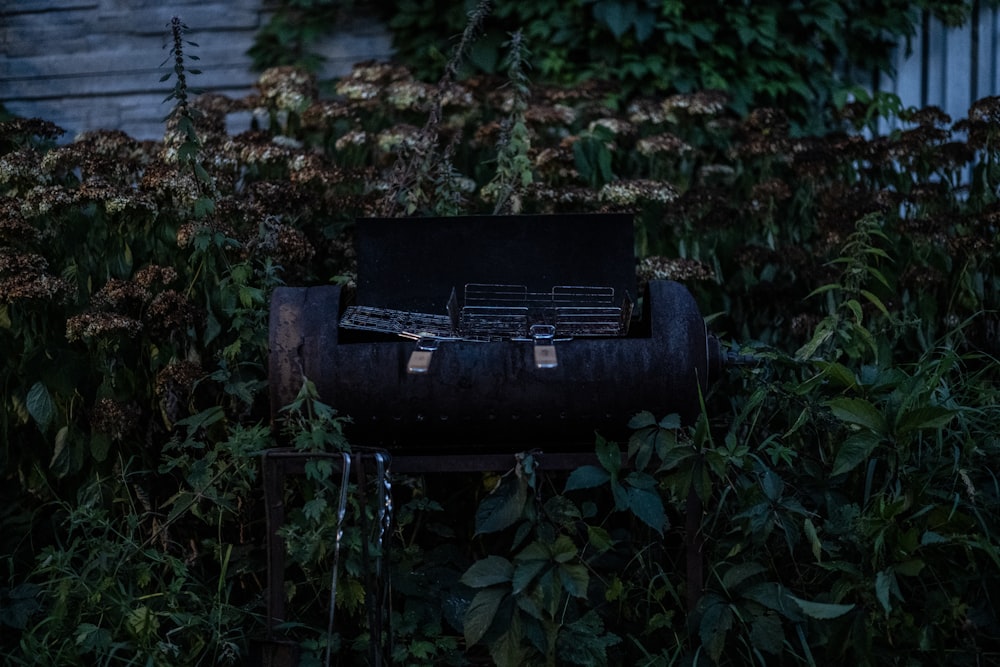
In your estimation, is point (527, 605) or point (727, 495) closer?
point (527, 605)

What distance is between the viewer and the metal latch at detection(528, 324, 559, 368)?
2.36 meters

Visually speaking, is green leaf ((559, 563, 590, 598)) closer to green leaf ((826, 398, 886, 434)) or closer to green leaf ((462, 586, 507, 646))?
green leaf ((462, 586, 507, 646))

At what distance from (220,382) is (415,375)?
949 millimetres

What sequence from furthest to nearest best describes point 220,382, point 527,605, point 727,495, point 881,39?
1. point 881,39
2. point 220,382
3. point 727,495
4. point 527,605

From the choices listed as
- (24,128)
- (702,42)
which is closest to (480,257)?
(24,128)

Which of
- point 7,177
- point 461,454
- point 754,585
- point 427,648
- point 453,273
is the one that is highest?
point 7,177

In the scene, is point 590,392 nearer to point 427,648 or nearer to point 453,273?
point 453,273

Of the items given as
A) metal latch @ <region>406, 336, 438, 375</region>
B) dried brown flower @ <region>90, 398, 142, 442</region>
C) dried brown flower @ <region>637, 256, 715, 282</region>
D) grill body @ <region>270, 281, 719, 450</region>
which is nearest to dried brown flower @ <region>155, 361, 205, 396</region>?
dried brown flower @ <region>90, 398, 142, 442</region>

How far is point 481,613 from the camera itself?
2.41 metres

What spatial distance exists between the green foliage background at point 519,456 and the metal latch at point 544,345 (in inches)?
10.8

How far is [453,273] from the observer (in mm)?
2865

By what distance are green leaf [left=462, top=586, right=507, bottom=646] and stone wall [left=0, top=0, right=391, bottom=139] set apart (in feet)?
12.6

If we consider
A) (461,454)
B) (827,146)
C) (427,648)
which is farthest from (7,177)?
(827,146)

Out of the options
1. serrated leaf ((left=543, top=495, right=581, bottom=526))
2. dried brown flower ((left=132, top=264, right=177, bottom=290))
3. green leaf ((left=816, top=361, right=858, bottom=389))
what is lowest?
serrated leaf ((left=543, top=495, right=581, bottom=526))
